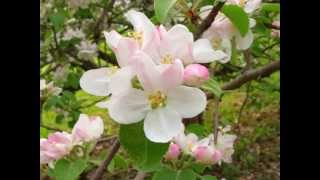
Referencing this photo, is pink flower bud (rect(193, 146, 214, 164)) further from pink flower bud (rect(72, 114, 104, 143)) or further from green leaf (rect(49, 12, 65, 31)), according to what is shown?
green leaf (rect(49, 12, 65, 31))

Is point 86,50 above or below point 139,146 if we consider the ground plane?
below

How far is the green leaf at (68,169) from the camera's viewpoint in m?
1.37

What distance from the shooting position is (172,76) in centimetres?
100

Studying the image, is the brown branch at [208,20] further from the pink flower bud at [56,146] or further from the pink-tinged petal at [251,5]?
the pink flower bud at [56,146]

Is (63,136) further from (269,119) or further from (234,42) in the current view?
(269,119)

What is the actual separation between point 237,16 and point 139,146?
36 centimetres

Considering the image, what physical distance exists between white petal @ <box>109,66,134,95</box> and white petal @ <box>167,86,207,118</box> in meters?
0.07

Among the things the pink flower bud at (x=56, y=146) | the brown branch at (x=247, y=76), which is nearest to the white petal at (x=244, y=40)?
the pink flower bud at (x=56, y=146)

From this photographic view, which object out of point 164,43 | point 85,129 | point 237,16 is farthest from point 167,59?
point 85,129

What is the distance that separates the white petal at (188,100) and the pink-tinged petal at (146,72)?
0.04m

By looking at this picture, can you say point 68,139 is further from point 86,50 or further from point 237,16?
point 86,50
